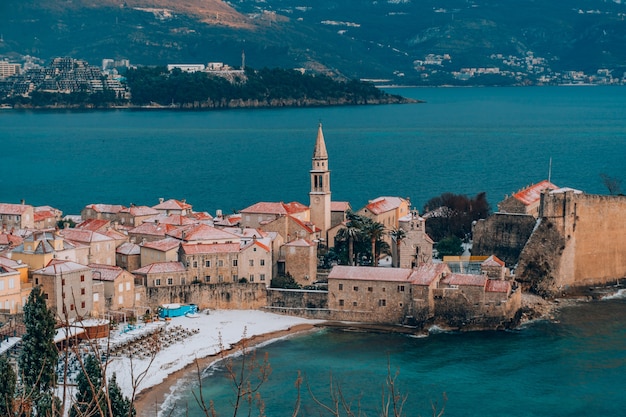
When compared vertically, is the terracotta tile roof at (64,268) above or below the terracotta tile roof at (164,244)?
below

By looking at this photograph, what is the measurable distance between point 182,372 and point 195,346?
206 cm

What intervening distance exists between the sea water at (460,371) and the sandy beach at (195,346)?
2.12 feet

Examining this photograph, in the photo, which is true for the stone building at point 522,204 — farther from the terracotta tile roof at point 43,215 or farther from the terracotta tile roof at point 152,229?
the terracotta tile roof at point 43,215

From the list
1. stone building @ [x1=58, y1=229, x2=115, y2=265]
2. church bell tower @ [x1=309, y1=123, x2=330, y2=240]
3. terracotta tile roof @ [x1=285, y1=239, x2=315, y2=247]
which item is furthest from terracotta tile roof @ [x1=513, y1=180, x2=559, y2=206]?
stone building @ [x1=58, y1=229, x2=115, y2=265]

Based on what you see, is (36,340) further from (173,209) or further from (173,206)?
(173,206)

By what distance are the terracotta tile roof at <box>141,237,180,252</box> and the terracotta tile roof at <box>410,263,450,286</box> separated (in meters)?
9.37

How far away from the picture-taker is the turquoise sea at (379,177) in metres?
34.4

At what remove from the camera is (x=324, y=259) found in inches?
1866

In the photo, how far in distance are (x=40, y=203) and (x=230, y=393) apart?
50178mm

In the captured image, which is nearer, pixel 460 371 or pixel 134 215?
pixel 460 371

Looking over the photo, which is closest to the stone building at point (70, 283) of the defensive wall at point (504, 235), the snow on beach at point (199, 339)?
the snow on beach at point (199, 339)

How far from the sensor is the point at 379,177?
9244cm

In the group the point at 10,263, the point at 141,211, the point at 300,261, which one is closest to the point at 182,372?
the point at 10,263

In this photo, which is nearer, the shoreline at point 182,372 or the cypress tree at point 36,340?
the cypress tree at point 36,340
